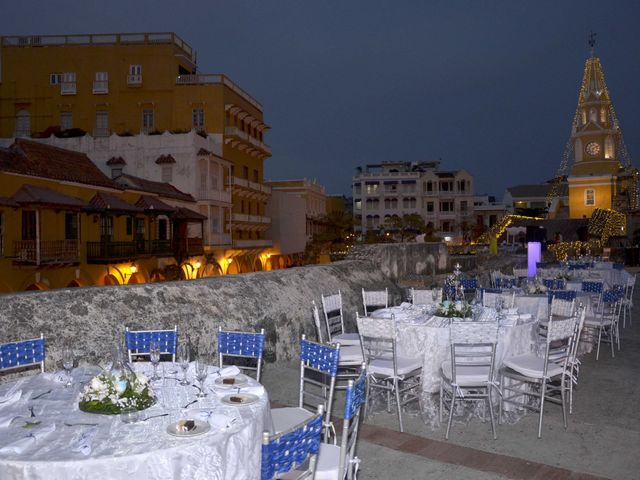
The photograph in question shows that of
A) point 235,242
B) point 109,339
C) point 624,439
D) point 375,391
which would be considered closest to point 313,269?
point 375,391

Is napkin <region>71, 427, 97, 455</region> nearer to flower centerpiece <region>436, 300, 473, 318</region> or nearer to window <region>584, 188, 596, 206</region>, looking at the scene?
flower centerpiece <region>436, 300, 473, 318</region>

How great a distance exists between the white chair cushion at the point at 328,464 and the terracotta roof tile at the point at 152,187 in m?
23.0

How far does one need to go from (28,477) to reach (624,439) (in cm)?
498

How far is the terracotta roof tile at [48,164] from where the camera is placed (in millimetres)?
20000

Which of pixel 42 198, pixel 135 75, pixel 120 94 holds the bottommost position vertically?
pixel 42 198

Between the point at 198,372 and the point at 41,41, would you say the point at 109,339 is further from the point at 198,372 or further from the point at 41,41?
the point at 41,41

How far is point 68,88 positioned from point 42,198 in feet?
62.6

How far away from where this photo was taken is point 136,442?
3.06 meters

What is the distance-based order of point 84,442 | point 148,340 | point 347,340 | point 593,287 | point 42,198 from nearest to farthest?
point 84,442
point 148,340
point 347,340
point 593,287
point 42,198

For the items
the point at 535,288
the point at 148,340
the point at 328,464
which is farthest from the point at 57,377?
the point at 535,288

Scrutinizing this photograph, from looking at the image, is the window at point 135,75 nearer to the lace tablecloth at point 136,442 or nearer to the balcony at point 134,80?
the balcony at point 134,80

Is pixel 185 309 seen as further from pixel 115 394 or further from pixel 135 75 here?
pixel 135 75

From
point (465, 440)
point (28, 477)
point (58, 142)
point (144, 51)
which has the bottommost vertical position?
point (465, 440)

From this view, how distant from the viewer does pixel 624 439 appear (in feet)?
17.4
